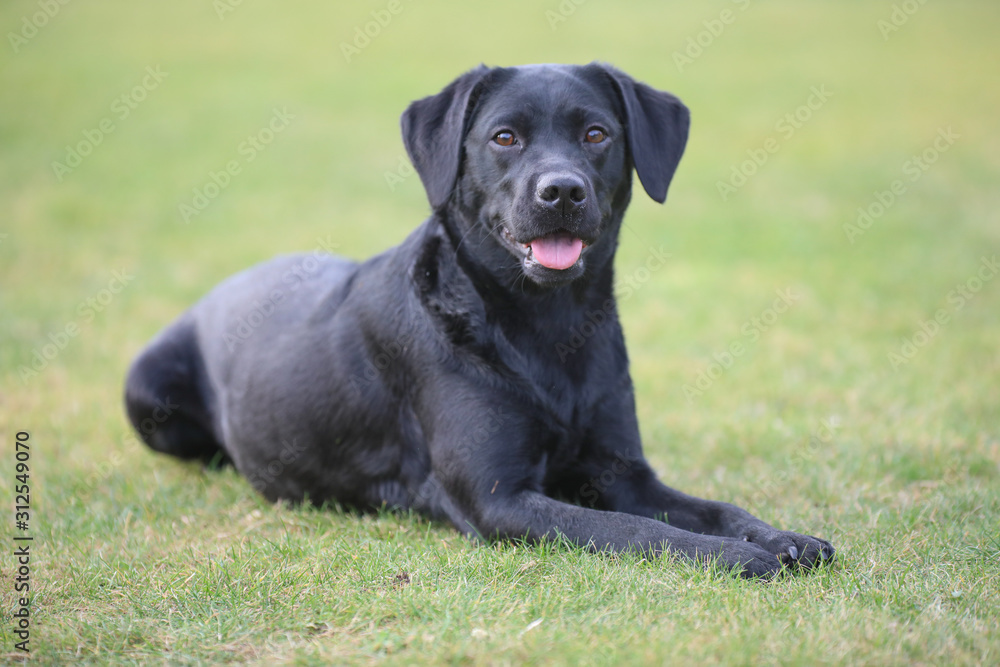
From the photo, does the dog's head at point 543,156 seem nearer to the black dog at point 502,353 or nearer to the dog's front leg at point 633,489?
the black dog at point 502,353

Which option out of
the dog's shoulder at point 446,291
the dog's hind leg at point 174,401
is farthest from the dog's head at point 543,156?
the dog's hind leg at point 174,401

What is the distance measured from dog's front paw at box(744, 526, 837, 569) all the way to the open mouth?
122 centimetres

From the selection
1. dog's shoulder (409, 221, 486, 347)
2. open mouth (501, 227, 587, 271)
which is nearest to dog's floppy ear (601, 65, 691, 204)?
open mouth (501, 227, 587, 271)

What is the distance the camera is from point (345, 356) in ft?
13.5

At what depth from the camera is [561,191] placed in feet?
11.3

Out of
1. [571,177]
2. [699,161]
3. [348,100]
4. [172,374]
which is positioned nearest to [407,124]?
[571,177]

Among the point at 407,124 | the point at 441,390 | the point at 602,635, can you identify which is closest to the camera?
the point at 602,635

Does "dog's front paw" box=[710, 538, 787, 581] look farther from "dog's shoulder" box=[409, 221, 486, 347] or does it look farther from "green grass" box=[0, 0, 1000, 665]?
"dog's shoulder" box=[409, 221, 486, 347]

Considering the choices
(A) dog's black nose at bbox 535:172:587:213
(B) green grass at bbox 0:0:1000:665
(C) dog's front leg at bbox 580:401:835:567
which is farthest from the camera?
(C) dog's front leg at bbox 580:401:835:567

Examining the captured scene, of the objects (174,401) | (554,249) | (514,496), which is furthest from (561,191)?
(174,401)

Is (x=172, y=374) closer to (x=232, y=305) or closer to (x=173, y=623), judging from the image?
(x=232, y=305)

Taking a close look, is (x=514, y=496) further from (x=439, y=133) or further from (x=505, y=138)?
(x=439, y=133)

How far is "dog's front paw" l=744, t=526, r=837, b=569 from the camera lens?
10.5ft

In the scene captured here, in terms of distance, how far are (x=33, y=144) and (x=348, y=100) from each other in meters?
5.75
